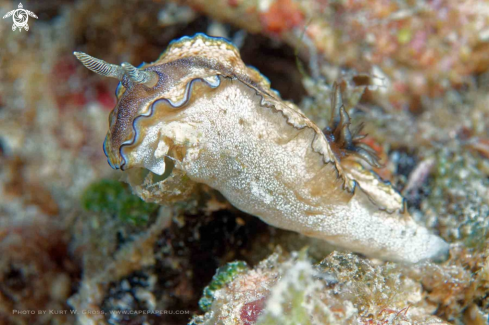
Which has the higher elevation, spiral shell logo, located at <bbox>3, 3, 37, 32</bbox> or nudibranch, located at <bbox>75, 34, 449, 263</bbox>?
spiral shell logo, located at <bbox>3, 3, 37, 32</bbox>

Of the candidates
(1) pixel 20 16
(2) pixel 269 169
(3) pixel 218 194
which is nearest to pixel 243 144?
(2) pixel 269 169

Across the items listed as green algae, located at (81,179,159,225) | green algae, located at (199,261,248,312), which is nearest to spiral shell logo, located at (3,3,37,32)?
green algae, located at (81,179,159,225)

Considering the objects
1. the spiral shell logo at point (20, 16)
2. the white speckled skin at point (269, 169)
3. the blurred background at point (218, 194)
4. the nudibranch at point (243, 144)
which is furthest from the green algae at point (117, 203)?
the spiral shell logo at point (20, 16)

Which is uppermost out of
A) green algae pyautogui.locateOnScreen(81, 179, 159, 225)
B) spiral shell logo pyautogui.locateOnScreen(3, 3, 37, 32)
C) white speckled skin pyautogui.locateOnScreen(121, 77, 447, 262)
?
spiral shell logo pyautogui.locateOnScreen(3, 3, 37, 32)

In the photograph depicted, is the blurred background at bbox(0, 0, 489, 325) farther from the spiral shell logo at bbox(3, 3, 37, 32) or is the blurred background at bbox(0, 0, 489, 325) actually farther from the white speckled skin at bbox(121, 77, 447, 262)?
the white speckled skin at bbox(121, 77, 447, 262)

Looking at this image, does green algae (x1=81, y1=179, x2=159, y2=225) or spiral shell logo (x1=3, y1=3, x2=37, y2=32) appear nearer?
green algae (x1=81, y1=179, x2=159, y2=225)

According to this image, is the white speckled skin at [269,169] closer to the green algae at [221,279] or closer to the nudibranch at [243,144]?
the nudibranch at [243,144]

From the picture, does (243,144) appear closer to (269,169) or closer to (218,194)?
(269,169)

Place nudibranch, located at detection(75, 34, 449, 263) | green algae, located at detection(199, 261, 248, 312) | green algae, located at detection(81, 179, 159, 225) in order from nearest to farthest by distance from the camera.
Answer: nudibranch, located at detection(75, 34, 449, 263) < green algae, located at detection(199, 261, 248, 312) < green algae, located at detection(81, 179, 159, 225)

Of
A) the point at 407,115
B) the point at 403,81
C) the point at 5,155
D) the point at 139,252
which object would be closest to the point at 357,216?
the point at 139,252
